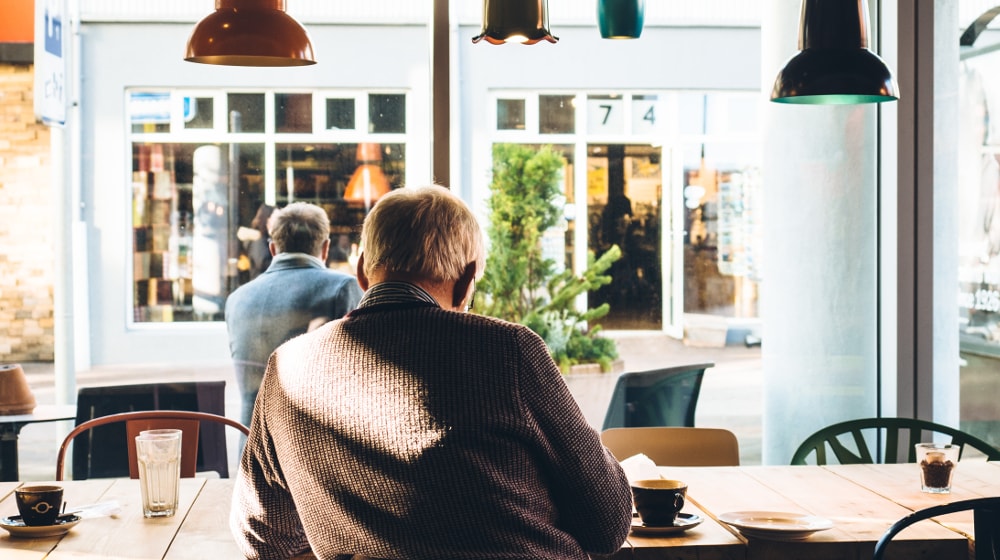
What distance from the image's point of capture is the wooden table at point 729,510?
7.04ft

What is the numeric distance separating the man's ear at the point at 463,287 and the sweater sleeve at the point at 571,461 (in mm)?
207

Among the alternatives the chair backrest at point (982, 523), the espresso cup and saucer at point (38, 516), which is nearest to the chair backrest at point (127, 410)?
the espresso cup and saucer at point (38, 516)

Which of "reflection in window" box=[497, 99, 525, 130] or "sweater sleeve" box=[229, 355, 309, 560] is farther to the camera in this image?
"reflection in window" box=[497, 99, 525, 130]

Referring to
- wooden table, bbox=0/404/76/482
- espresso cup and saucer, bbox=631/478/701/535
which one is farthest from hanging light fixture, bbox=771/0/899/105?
wooden table, bbox=0/404/76/482

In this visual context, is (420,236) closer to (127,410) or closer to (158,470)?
(158,470)

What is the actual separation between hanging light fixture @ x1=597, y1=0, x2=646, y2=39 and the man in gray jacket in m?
1.69

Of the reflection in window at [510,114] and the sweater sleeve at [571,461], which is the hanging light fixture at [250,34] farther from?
the reflection in window at [510,114]

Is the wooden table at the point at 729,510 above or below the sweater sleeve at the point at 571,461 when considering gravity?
below

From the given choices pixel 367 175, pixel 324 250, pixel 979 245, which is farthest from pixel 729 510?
pixel 367 175

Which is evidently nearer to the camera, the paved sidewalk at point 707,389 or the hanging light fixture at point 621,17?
the hanging light fixture at point 621,17

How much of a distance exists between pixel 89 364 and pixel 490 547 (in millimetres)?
3339

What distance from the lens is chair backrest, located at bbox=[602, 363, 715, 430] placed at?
15.3 ft

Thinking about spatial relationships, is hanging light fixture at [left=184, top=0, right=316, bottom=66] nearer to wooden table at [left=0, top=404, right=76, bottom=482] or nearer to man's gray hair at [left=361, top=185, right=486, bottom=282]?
man's gray hair at [left=361, top=185, right=486, bottom=282]

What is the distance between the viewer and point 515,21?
8.51ft
